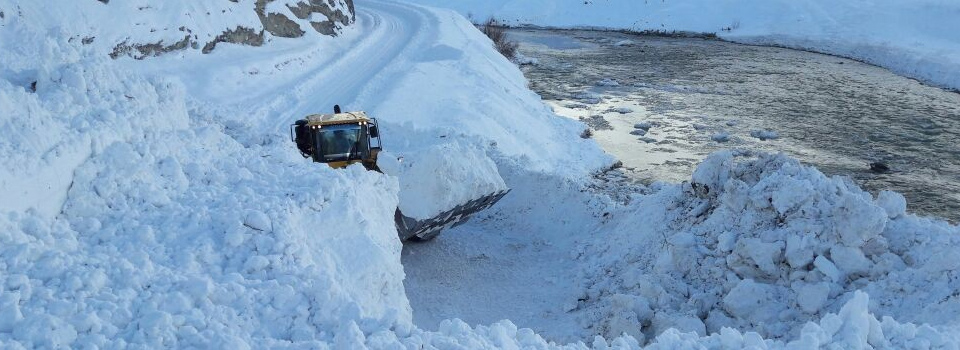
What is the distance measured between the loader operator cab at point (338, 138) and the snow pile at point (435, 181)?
1128 millimetres

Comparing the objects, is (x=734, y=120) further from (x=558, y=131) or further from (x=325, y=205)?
(x=325, y=205)

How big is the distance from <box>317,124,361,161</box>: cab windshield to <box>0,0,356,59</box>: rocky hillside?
558cm

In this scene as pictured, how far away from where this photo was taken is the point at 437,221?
1337 centimetres

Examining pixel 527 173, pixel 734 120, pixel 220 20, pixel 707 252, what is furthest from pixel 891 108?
pixel 220 20

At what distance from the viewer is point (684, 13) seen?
54.6 meters

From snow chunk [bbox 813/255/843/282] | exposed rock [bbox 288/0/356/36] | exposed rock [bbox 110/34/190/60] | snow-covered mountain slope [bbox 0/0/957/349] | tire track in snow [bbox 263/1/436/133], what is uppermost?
snow-covered mountain slope [bbox 0/0/957/349]

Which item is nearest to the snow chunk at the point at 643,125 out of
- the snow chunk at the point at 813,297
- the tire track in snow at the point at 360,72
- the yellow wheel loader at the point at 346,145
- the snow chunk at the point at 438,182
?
the tire track in snow at the point at 360,72

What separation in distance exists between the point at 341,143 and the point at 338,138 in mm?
103

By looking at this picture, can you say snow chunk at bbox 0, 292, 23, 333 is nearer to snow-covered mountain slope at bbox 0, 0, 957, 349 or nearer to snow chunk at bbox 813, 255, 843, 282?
snow-covered mountain slope at bbox 0, 0, 957, 349

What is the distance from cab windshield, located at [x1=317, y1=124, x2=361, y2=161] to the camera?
1409 centimetres

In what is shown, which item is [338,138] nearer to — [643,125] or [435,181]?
[435,181]

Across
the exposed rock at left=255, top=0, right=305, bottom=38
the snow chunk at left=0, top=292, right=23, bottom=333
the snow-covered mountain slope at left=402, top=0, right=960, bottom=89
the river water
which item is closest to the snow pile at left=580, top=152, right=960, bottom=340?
the snow chunk at left=0, top=292, right=23, bottom=333

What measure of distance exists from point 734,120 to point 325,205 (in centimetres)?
1992

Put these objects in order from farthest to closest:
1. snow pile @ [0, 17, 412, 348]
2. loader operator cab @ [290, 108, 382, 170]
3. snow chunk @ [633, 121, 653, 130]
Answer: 1. snow chunk @ [633, 121, 653, 130]
2. loader operator cab @ [290, 108, 382, 170]
3. snow pile @ [0, 17, 412, 348]
